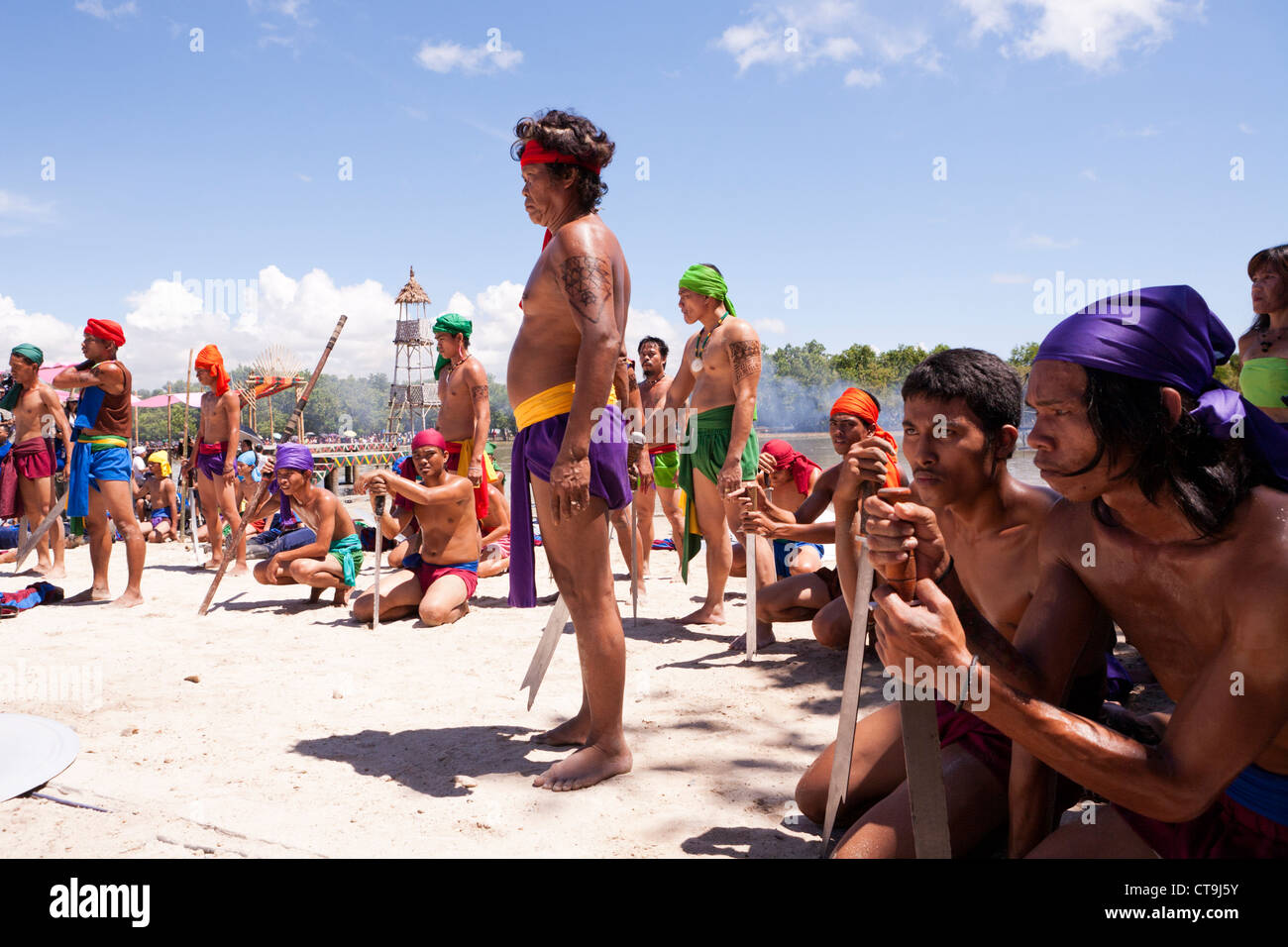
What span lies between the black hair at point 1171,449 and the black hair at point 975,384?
2.16 ft

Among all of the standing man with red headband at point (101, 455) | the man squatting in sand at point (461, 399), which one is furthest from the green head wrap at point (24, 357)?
the man squatting in sand at point (461, 399)

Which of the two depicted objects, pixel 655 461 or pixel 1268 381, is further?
pixel 655 461

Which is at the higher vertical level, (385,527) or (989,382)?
(989,382)

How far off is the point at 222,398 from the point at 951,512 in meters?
7.78

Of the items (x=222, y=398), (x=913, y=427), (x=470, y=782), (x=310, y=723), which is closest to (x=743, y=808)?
(x=470, y=782)

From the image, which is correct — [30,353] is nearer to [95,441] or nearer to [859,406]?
[95,441]

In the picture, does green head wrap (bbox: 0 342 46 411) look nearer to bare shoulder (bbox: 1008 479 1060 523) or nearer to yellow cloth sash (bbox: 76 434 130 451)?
yellow cloth sash (bbox: 76 434 130 451)

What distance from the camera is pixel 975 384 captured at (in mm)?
2285

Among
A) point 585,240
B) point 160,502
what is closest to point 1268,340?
point 585,240

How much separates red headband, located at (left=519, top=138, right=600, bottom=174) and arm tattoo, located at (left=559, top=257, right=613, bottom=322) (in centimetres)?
47

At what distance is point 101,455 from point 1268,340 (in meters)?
7.61

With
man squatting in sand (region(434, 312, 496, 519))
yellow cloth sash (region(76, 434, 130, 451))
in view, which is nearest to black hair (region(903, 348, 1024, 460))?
man squatting in sand (region(434, 312, 496, 519))

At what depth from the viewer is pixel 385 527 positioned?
28.1 feet
